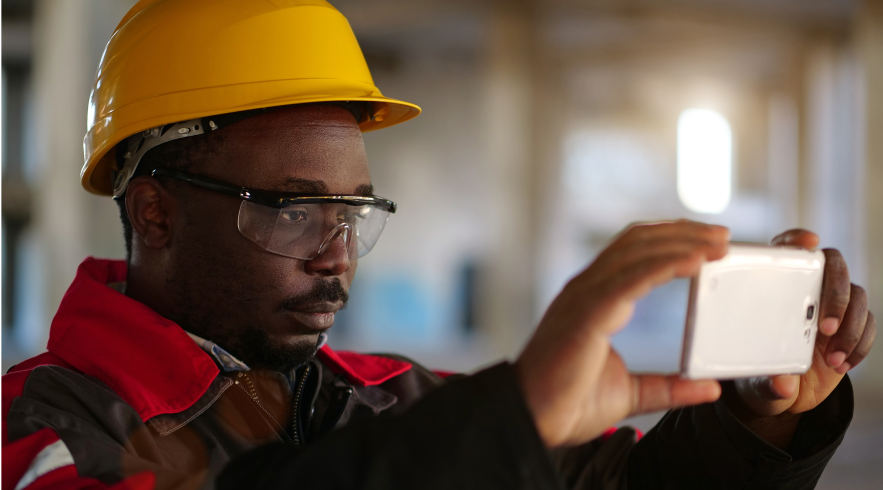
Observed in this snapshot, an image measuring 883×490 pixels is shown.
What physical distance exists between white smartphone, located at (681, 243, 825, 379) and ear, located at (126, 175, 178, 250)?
0.95 m

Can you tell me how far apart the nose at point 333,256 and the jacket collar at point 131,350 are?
0.23 meters

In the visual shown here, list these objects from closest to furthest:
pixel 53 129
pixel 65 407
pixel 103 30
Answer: pixel 65 407
pixel 53 129
pixel 103 30

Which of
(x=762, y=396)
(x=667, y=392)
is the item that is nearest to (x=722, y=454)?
(x=762, y=396)

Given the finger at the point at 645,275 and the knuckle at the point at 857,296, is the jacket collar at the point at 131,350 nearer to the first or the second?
the finger at the point at 645,275

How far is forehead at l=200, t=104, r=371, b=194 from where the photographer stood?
1220 mm

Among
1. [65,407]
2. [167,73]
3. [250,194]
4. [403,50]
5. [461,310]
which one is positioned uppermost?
[403,50]

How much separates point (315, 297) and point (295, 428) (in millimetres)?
247

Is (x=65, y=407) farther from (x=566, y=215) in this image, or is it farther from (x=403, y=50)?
(x=403, y=50)

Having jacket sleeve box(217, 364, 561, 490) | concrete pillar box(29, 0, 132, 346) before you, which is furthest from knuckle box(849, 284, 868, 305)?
concrete pillar box(29, 0, 132, 346)

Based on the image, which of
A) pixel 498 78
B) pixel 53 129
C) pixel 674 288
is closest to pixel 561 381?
pixel 53 129

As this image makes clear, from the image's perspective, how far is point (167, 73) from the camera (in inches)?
48.3

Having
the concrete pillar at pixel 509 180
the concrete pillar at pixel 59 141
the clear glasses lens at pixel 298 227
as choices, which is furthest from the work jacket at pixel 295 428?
the concrete pillar at pixel 509 180

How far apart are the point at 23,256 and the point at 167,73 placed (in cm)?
382

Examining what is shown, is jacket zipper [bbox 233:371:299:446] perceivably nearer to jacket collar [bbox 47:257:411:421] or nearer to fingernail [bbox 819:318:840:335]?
jacket collar [bbox 47:257:411:421]
